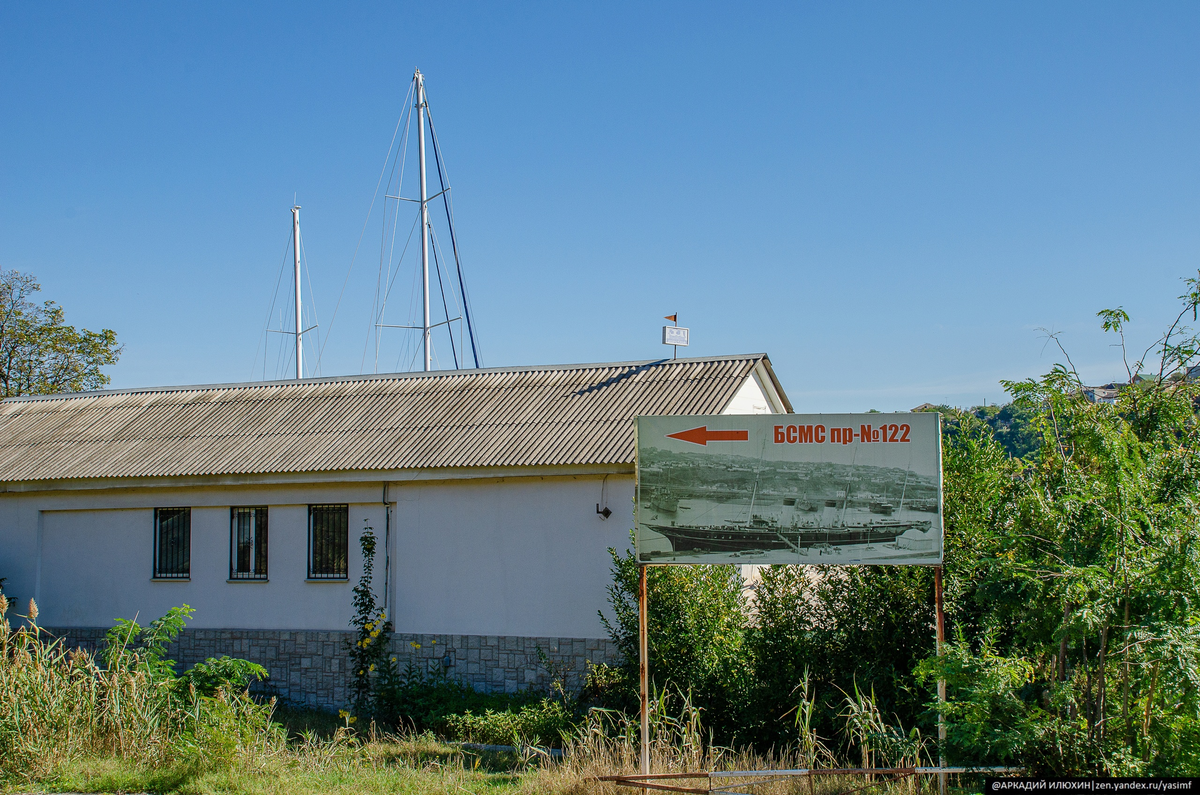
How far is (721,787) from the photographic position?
24.4 feet

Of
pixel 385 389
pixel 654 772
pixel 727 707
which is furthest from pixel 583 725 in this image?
pixel 385 389

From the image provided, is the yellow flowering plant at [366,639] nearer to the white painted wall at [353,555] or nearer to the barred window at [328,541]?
the white painted wall at [353,555]

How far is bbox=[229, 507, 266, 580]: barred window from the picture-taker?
15.3m

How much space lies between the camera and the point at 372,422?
52.9ft

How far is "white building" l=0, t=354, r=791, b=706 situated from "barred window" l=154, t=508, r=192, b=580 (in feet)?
0.11

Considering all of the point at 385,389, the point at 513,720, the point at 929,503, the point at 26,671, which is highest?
the point at 385,389

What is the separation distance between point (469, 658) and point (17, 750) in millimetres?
6016

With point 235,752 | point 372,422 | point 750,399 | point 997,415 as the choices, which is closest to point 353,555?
point 372,422

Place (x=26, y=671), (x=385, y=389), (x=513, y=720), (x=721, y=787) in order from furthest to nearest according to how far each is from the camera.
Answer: (x=385, y=389) → (x=513, y=720) → (x=26, y=671) → (x=721, y=787)

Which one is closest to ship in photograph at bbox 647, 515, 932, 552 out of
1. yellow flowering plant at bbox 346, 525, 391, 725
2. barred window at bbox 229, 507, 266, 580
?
yellow flowering plant at bbox 346, 525, 391, 725

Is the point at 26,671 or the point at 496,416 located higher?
the point at 496,416

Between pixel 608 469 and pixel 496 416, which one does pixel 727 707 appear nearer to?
pixel 608 469

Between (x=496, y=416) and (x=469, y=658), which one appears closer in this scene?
(x=469, y=658)

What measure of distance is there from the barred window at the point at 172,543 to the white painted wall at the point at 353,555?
129 mm
